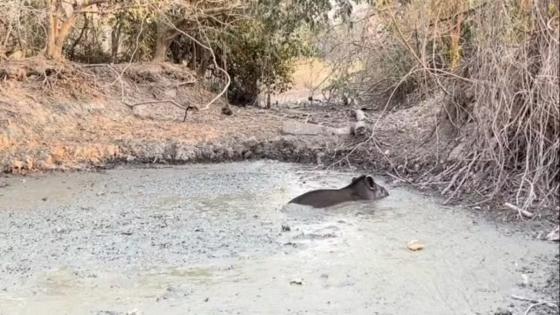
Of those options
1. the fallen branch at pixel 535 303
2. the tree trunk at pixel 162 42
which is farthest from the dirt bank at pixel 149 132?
the fallen branch at pixel 535 303

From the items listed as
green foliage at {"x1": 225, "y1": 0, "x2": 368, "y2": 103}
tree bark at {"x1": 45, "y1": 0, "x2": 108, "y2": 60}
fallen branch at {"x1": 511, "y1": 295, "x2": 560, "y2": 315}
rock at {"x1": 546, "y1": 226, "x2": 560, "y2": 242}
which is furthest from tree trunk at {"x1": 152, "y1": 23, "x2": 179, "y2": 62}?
fallen branch at {"x1": 511, "y1": 295, "x2": 560, "y2": 315}

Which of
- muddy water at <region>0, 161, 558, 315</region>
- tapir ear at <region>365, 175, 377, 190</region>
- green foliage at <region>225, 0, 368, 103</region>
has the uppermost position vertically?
green foliage at <region>225, 0, 368, 103</region>

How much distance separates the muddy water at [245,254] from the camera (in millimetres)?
5777

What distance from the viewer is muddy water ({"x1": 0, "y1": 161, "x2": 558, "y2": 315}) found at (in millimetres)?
5777

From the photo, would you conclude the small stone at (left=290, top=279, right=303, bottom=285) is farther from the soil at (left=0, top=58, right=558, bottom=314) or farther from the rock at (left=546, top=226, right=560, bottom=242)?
the soil at (left=0, top=58, right=558, bottom=314)

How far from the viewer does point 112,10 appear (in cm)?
1356

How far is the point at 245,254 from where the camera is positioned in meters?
7.02

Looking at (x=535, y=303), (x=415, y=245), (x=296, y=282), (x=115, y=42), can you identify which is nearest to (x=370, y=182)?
(x=415, y=245)

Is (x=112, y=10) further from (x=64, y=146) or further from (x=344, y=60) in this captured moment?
(x=344, y=60)

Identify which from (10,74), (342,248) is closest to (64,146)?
(10,74)

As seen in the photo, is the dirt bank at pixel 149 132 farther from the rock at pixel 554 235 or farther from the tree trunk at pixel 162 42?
the rock at pixel 554 235

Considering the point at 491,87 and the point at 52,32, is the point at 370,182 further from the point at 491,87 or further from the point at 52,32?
the point at 52,32

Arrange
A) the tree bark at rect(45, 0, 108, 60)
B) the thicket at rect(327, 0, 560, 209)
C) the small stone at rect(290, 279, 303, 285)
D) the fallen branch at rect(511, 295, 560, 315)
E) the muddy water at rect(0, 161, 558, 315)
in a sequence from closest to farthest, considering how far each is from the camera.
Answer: the fallen branch at rect(511, 295, 560, 315) < the muddy water at rect(0, 161, 558, 315) < the small stone at rect(290, 279, 303, 285) < the thicket at rect(327, 0, 560, 209) < the tree bark at rect(45, 0, 108, 60)

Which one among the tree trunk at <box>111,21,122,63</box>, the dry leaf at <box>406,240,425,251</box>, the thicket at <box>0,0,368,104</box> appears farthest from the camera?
the tree trunk at <box>111,21,122,63</box>
